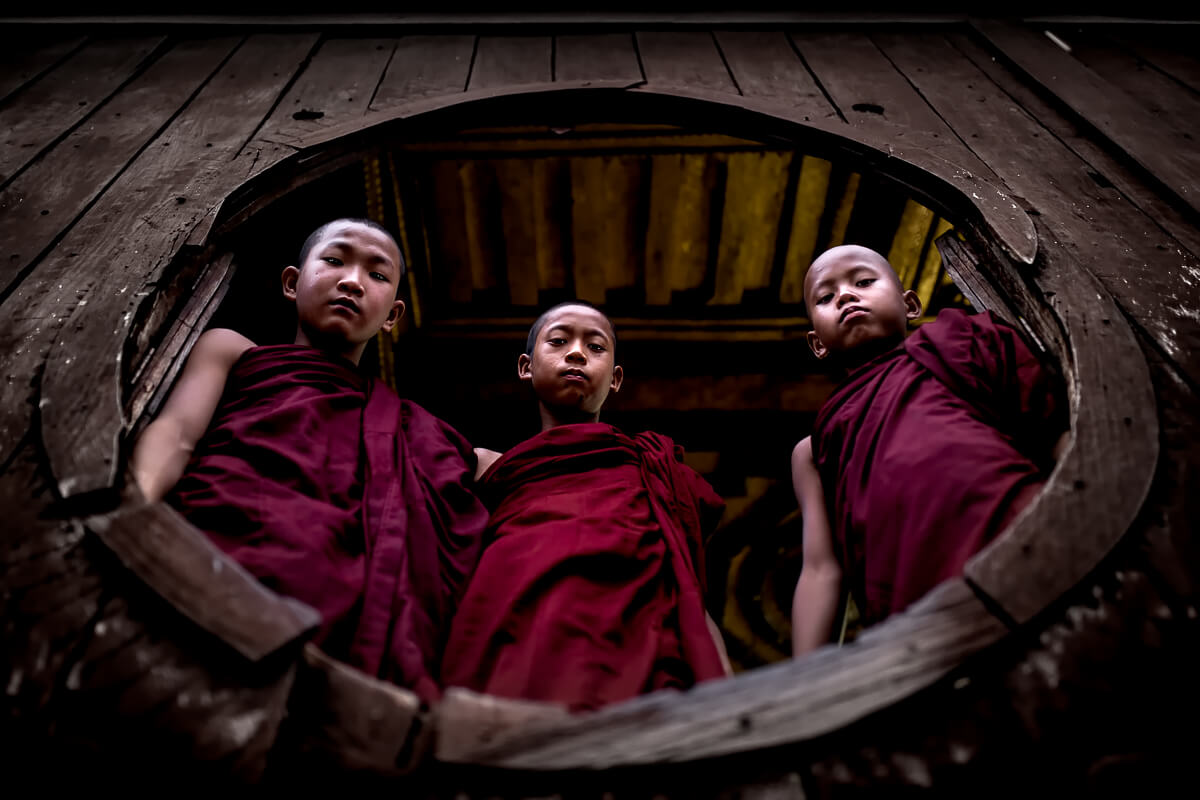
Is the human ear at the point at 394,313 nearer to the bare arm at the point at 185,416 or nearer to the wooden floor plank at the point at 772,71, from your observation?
the bare arm at the point at 185,416

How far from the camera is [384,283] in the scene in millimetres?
1978

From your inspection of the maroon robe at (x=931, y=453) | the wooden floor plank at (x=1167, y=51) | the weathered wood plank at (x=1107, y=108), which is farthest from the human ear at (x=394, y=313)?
the wooden floor plank at (x=1167, y=51)

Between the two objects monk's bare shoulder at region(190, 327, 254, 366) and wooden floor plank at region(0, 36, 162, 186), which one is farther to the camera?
wooden floor plank at region(0, 36, 162, 186)

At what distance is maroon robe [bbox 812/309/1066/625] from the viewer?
3.75 ft

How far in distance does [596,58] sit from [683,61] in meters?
0.30

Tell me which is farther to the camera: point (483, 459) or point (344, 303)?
point (483, 459)

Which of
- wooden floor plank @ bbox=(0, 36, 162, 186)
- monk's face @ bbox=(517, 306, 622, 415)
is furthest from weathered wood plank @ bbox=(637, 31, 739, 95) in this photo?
wooden floor plank @ bbox=(0, 36, 162, 186)

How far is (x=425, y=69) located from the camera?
240 centimetres

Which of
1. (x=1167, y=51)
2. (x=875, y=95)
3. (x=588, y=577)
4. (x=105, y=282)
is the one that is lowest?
(x=588, y=577)

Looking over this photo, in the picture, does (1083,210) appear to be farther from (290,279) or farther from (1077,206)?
(290,279)

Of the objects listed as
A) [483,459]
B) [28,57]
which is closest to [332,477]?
[483,459]

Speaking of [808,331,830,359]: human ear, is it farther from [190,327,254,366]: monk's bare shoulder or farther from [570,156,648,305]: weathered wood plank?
[190,327,254,366]: monk's bare shoulder

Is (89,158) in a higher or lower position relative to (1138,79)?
lower

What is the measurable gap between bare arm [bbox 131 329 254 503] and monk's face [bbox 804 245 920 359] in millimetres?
1493
